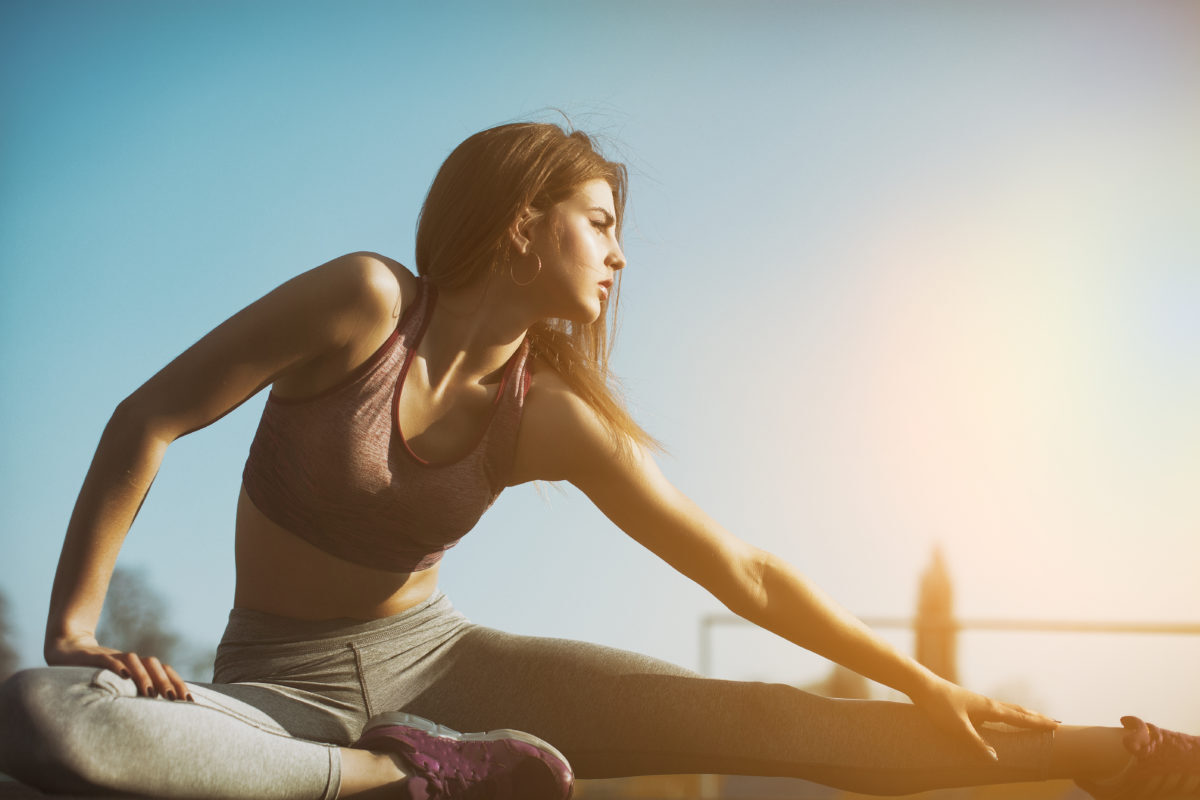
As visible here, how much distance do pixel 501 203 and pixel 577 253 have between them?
13 centimetres

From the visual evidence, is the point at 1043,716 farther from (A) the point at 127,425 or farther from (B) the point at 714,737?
(A) the point at 127,425

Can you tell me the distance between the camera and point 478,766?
3.84 feet

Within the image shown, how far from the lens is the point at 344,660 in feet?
4.65

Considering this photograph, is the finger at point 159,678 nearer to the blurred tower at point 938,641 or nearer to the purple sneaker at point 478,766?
the purple sneaker at point 478,766

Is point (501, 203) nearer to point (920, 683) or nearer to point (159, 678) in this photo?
point (159, 678)

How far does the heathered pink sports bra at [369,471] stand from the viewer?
1.35 m

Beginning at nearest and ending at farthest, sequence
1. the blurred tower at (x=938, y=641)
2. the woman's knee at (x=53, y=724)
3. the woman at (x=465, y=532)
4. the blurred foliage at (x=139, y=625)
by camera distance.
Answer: the woman's knee at (x=53, y=724) → the woman at (x=465, y=532) → the blurred tower at (x=938, y=641) → the blurred foliage at (x=139, y=625)

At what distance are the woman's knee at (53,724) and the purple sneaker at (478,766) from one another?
0.31m

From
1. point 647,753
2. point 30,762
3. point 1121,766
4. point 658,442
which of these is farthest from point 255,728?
point 1121,766

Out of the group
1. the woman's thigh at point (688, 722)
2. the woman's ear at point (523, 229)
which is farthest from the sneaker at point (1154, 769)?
the woman's ear at point (523, 229)

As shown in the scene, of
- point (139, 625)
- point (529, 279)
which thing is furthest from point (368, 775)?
point (139, 625)

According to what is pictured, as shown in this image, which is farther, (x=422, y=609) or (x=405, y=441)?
(x=422, y=609)

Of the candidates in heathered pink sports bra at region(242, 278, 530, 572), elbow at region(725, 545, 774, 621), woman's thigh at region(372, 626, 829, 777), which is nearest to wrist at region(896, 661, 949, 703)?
woman's thigh at region(372, 626, 829, 777)

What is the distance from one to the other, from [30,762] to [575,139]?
3.68 ft
